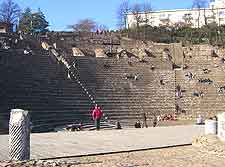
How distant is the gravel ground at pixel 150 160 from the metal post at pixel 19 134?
0.55 m

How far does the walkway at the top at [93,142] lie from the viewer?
1420 centimetres

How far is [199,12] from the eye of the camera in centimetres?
9119

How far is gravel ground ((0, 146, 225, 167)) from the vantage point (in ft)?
36.7

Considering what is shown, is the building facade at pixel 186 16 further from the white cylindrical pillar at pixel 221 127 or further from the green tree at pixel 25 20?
the white cylindrical pillar at pixel 221 127

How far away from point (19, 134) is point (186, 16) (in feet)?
280

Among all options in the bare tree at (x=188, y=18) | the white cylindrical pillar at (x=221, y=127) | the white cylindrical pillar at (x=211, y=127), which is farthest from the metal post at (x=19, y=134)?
the bare tree at (x=188, y=18)

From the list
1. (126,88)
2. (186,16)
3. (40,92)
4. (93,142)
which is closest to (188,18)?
(186,16)

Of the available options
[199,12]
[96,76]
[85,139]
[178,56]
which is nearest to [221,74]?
[178,56]

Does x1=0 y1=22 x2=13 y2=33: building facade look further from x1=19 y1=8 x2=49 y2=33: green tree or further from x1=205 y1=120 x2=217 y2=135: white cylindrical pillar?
x1=205 y1=120 x2=217 y2=135: white cylindrical pillar

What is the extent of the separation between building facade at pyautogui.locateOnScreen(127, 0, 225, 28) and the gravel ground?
6660 cm

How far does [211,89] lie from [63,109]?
15.4 m

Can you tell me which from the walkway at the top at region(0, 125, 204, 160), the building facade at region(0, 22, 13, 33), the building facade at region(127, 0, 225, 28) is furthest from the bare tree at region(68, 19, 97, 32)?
the walkway at the top at region(0, 125, 204, 160)

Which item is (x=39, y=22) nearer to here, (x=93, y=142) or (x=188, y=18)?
Answer: (x=188, y=18)

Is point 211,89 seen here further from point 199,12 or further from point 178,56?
point 199,12
